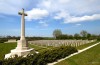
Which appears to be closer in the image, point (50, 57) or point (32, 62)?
point (32, 62)

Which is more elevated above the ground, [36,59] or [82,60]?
[36,59]

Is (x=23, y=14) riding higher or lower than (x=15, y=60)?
higher

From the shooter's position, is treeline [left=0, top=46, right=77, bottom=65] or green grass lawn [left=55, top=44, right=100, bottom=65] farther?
green grass lawn [left=55, top=44, right=100, bottom=65]

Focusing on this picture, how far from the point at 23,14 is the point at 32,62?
817 centimetres

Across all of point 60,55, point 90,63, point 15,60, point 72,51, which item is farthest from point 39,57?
point 72,51

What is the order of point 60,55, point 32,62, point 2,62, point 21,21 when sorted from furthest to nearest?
point 21,21, point 60,55, point 32,62, point 2,62

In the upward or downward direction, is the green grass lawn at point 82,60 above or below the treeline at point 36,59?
below

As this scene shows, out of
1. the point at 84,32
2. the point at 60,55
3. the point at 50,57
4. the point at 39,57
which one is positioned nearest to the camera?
the point at 39,57

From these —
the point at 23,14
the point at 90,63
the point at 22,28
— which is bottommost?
the point at 90,63

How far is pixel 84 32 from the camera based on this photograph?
84.4 m

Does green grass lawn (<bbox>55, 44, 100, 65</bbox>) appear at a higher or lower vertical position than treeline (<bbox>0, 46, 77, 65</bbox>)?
lower

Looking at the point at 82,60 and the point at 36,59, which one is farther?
the point at 82,60

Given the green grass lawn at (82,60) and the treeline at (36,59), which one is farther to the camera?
the green grass lawn at (82,60)

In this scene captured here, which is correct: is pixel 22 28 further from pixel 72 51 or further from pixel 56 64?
pixel 56 64
